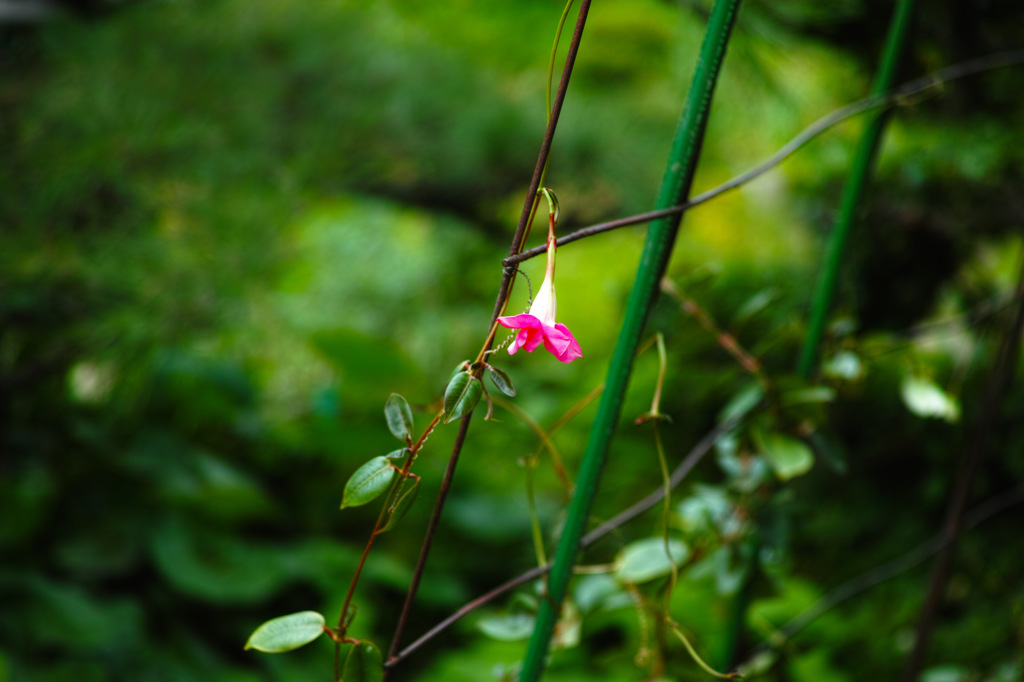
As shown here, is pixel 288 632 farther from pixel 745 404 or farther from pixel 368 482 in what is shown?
pixel 745 404

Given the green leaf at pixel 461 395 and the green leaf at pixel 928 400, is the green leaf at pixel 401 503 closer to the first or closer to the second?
the green leaf at pixel 461 395

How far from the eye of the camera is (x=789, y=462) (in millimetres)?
392

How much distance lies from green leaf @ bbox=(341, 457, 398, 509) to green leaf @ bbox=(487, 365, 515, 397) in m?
0.05

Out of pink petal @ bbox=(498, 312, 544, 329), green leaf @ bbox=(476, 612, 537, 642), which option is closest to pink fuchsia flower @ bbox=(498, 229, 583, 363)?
pink petal @ bbox=(498, 312, 544, 329)

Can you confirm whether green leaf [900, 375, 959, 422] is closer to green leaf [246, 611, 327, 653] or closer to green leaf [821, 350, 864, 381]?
green leaf [821, 350, 864, 381]

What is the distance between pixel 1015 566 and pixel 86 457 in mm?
1248

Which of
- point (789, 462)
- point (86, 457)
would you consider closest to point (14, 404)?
point (86, 457)

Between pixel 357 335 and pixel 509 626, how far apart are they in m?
0.89

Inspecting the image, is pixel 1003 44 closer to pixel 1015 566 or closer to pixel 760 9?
pixel 760 9

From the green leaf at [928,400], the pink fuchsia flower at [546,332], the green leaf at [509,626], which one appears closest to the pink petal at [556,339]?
the pink fuchsia flower at [546,332]

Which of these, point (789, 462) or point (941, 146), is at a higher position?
point (941, 146)

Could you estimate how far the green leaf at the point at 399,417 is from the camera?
228mm

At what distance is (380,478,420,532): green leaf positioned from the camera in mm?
219

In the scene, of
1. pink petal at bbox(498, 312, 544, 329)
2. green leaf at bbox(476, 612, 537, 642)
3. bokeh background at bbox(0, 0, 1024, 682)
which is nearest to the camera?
pink petal at bbox(498, 312, 544, 329)
